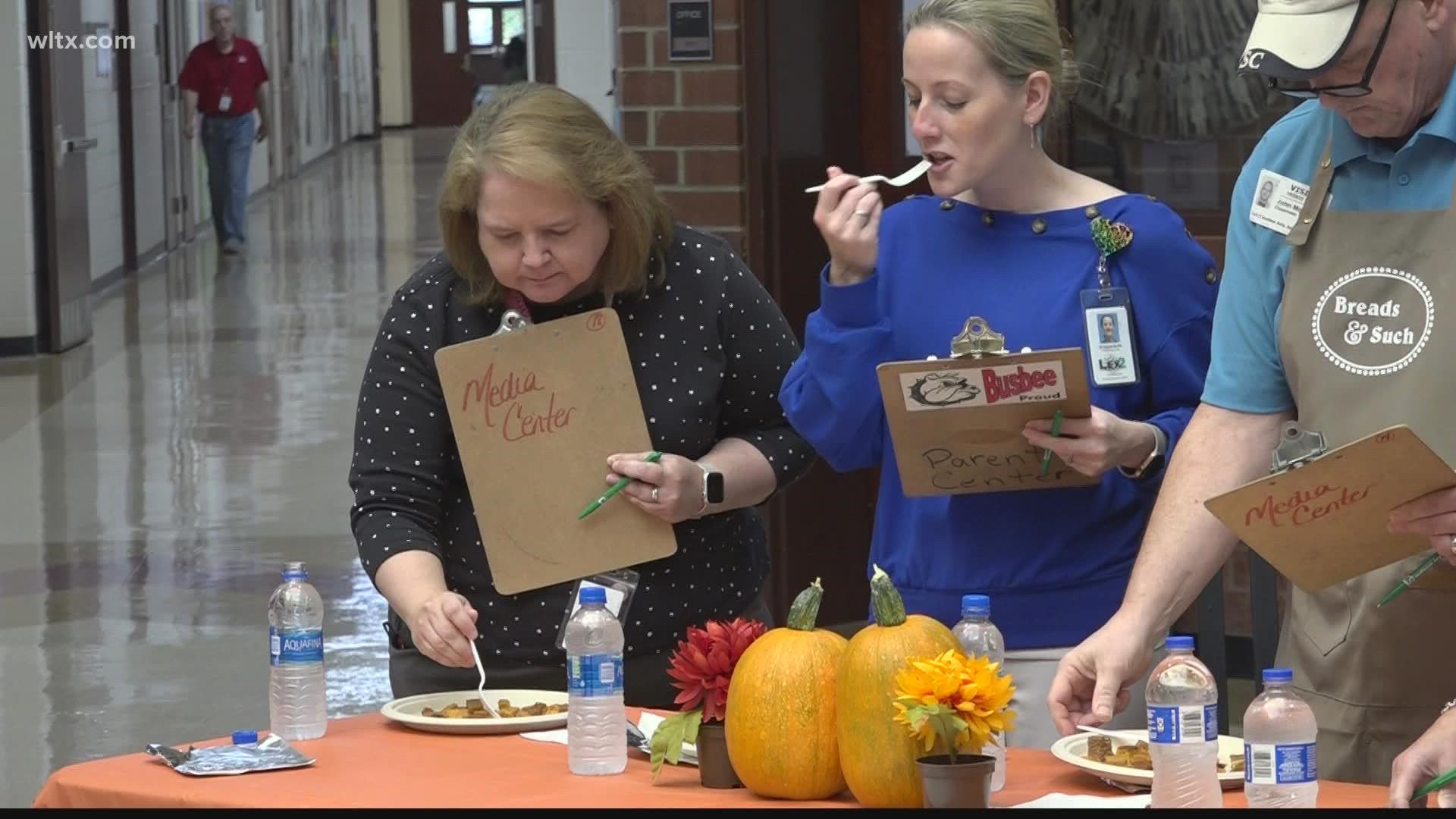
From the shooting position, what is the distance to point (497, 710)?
114 inches

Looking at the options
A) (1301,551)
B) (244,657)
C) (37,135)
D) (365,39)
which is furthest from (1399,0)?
(365,39)

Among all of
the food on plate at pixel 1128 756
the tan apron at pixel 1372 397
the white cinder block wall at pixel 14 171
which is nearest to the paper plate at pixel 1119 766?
the food on plate at pixel 1128 756

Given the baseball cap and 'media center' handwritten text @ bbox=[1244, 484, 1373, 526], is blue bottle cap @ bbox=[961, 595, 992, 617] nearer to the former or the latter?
'media center' handwritten text @ bbox=[1244, 484, 1373, 526]

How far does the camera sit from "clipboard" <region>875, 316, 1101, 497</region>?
8.72 ft

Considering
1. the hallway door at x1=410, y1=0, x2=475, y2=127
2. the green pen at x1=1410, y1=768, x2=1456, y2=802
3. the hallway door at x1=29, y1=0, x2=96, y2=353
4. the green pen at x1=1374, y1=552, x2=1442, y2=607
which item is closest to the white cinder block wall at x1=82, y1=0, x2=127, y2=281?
the hallway door at x1=29, y1=0, x2=96, y2=353

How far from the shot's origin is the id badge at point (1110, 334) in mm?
2844

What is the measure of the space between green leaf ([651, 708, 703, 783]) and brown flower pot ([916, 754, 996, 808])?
35cm

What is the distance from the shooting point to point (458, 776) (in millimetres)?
2574

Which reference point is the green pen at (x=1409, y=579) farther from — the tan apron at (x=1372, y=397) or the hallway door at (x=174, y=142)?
the hallway door at (x=174, y=142)

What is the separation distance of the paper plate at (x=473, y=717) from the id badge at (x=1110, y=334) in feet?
2.89

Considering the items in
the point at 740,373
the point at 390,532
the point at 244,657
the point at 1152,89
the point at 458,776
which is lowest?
the point at 244,657

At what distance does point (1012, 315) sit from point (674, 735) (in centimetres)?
80

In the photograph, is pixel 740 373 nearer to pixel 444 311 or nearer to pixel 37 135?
pixel 444 311

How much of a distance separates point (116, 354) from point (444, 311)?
32.4 ft
